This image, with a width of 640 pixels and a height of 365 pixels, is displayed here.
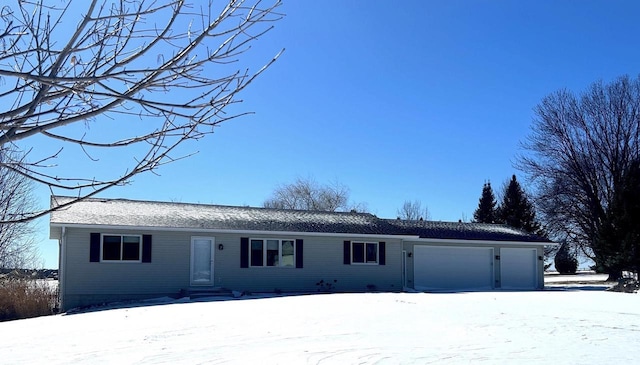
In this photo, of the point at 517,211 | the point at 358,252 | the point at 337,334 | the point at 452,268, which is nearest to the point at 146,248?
the point at 358,252

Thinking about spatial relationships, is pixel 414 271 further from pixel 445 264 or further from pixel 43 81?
pixel 43 81

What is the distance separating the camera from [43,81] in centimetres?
300

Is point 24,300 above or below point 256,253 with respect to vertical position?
below

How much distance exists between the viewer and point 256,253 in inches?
904

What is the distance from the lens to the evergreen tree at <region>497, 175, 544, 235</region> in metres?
46.5

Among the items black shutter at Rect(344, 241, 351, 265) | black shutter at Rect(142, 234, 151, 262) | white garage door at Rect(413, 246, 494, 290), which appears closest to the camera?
black shutter at Rect(142, 234, 151, 262)

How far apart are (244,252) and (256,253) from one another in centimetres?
55

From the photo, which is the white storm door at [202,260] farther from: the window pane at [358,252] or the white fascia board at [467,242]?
the white fascia board at [467,242]

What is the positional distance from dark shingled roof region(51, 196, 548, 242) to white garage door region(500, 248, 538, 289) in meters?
0.67

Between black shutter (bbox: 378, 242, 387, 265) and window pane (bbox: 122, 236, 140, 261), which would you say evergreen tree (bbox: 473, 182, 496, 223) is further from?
window pane (bbox: 122, 236, 140, 261)

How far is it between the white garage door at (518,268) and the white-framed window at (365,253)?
7478 mm

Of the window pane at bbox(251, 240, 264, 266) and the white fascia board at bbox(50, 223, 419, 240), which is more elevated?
the white fascia board at bbox(50, 223, 419, 240)

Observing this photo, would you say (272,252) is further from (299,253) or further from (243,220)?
(243,220)

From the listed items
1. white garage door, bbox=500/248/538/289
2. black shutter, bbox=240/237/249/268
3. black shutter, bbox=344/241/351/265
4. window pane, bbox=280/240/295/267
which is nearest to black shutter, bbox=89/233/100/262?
black shutter, bbox=240/237/249/268
